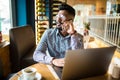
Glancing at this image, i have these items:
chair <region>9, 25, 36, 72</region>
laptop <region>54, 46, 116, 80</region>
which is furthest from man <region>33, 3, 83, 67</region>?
chair <region>9, 25, 36, 72</region>

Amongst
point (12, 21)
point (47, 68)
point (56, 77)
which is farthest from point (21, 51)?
point (56, 77)

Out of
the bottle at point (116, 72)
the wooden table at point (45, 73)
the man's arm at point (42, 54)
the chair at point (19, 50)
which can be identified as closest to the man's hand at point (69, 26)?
the man's arm at point (42, 54)

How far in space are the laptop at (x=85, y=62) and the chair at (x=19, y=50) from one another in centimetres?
169

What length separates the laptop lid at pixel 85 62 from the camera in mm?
1130

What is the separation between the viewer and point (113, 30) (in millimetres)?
1890

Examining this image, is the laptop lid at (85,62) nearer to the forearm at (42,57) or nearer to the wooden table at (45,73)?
Answer: the wooden table at (45,73)

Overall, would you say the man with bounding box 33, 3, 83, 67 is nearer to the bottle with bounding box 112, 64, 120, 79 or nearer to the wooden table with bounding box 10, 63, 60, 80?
the wooden table with bounding box 10, 63, 60, 80

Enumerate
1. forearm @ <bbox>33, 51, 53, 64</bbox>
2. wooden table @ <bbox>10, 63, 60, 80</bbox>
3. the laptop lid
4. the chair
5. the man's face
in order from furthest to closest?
1. the chair
2. the man's face
3. forearm @ <bbox>33, 51, 53, 64</bbox>
4. wooden table @ <bbox>10, 63, 60, 80</bbox>
5. the laptop lid

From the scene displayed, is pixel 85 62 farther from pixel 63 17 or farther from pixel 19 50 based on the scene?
pixel 19 50

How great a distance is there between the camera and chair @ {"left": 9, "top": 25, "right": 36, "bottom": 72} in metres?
2.81

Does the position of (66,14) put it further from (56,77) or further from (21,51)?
(21,51)

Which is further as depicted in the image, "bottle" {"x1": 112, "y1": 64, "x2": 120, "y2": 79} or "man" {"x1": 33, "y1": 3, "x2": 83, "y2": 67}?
"man" {"x1": 33, "y1": 3, "x2": 83, "y2": 67}

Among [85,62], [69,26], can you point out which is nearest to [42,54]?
[69,26]

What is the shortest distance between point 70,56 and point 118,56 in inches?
22.8
